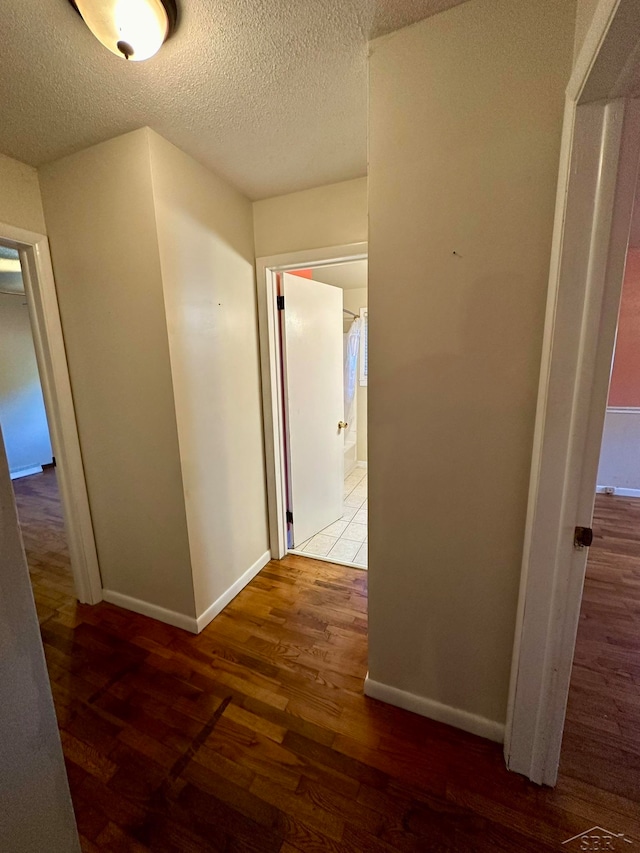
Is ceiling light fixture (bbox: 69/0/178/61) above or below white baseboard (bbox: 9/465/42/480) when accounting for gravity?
above

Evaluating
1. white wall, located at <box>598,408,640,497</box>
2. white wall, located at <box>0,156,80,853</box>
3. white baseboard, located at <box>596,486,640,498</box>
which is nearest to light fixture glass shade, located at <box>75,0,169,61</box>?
white wall, located at <box>0,156,80,853</box>

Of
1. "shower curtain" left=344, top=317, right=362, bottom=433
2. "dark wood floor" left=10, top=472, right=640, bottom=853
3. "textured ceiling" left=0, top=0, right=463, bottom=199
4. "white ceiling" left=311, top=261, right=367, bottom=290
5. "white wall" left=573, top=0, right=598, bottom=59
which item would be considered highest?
"textured ceiling" left=0, top=0, right=463, bottom=199

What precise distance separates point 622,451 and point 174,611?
423 cm

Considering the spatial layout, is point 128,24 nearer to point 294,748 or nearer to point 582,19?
point 582,19

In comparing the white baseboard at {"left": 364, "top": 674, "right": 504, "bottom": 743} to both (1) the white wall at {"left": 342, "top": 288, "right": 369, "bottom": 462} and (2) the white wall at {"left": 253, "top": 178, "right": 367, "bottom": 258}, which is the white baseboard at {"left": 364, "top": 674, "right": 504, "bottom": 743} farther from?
(1) the white wall at {"left": 342, "top": 288, "right": 369, "bottom": 462}

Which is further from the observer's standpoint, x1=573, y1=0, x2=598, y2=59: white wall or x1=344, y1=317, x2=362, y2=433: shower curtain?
x1=344, y1=317, x2=362, y2=433: shower curtain

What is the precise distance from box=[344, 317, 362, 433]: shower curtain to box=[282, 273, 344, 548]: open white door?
1236 mm

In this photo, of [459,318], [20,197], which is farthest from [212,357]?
[459,318]

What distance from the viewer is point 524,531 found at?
108 centimetres

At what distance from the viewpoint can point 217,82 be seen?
46.7 inches

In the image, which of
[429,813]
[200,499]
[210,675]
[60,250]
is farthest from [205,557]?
[60,250]

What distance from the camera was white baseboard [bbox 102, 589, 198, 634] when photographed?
69.9 inches

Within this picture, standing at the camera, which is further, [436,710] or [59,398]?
[59,398]

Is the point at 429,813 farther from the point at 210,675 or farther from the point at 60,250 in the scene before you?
the point at 60,250
